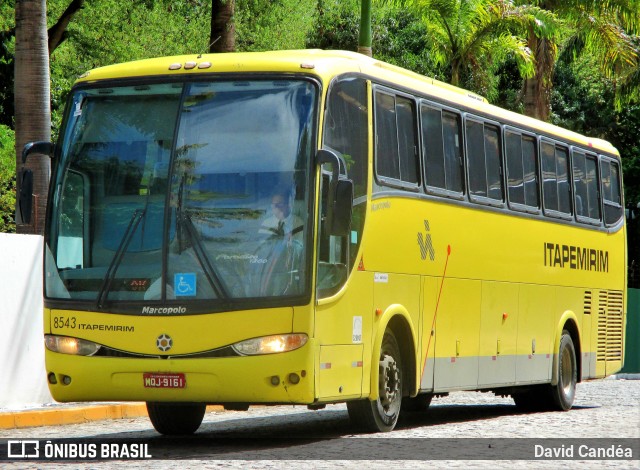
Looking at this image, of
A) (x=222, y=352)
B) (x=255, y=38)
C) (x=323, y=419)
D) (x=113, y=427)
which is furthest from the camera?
(x=255, y=38)

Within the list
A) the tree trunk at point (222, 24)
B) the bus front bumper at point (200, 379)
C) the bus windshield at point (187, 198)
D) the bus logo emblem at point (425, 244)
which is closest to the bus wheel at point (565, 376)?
the bus logo emblem at point (425, 244)

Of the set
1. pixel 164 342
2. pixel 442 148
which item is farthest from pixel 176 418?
pixel 442 148

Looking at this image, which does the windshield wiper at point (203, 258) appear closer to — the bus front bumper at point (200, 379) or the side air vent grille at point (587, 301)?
the bus front bumper at point (200, 379)

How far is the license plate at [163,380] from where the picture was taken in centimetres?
1153

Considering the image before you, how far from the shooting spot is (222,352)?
37.6 feet

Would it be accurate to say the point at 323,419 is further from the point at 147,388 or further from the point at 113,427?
the point at 147,388

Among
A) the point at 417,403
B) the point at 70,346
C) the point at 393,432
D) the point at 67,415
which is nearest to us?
the point at 70,346

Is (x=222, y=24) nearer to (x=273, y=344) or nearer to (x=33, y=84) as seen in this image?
(x=33, y=84)

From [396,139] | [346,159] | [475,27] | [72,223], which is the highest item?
[475,27]

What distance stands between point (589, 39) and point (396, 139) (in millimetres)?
22676

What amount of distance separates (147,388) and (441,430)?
377 centimetres

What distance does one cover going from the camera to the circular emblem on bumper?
11578 millimetres

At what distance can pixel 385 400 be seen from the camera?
13289mm

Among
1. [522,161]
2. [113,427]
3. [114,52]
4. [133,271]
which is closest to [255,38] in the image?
[114,52]
